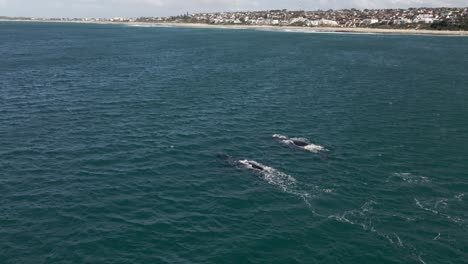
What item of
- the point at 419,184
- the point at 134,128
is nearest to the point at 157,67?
the point at 134,128

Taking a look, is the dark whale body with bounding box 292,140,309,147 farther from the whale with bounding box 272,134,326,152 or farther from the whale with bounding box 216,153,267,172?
the whale with bounding box 216,153,267,172

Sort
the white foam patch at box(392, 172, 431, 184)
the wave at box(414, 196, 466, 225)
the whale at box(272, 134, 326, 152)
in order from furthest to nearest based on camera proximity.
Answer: the whale at box(272, 134, 326, 152) → the white foam patch at box(392, 172, 431, 184) → the wave at box(414, 196, 466, 225)

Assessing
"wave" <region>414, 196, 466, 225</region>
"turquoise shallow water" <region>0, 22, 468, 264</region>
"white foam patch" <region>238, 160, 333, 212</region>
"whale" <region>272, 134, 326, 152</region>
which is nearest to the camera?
"turquoise shallow water" <region>0, 22, 468, 264</region>

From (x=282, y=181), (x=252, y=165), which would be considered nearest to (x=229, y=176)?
(x=252, y=165)

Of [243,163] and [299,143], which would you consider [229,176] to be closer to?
[243,163]

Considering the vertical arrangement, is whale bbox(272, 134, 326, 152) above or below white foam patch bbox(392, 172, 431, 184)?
above

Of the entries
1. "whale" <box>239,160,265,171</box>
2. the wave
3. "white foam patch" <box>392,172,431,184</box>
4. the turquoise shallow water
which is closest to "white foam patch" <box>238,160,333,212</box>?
"whale" <box>239,160,265,171</box>

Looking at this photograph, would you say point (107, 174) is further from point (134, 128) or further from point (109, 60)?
point (109, 60)

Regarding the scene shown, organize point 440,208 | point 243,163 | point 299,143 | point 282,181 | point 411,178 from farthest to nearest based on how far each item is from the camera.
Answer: point 299,143, point 243,163, point 411,178, point 282,181, point 440,208

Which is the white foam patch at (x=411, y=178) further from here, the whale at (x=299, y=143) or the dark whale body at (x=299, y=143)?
the dark whale body at (x=299, y=143)
